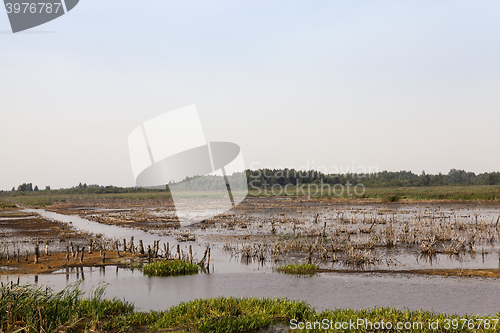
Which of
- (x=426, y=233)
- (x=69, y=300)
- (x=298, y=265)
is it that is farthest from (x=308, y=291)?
(x=426, y=233)

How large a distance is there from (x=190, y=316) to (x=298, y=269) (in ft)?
29.5

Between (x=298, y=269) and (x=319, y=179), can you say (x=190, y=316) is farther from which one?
(x=319, y=179)

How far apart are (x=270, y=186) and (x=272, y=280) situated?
479 ft

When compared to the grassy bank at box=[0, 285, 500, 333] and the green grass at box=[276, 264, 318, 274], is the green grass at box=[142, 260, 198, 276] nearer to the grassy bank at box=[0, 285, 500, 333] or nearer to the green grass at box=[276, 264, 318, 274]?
the green grass at box=[276, 264, 318, 274]

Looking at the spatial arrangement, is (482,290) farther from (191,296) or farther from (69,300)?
(69,300)

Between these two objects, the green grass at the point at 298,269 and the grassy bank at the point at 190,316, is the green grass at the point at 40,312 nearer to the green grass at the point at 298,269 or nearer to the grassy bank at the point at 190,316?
the grassy bank at the point at 190,316

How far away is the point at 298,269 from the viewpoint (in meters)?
19.7

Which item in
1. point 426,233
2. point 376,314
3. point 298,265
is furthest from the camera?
point 426,233

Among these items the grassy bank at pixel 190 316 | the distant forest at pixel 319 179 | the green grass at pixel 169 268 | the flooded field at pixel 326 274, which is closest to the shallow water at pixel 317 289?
the flooded field at pixel 326 274

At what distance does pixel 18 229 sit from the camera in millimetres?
41688

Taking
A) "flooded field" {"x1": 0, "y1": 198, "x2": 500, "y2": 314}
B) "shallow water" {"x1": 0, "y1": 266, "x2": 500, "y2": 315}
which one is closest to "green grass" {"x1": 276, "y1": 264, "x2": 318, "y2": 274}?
"flooded field" {"x1": 0, "y1": 198, "x2": 500, "y2": 314}

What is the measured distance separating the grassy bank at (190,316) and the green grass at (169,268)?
19.0 feet

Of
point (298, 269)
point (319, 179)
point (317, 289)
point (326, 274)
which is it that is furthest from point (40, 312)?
point (319, 179)

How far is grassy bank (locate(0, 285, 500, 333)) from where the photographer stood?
1004 cm
